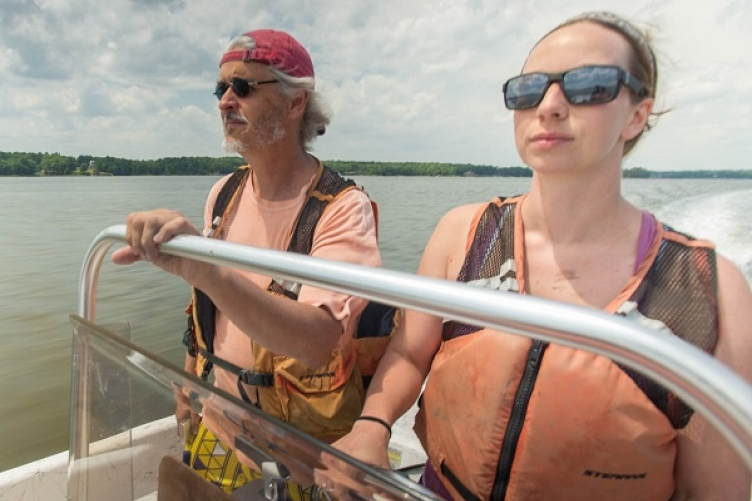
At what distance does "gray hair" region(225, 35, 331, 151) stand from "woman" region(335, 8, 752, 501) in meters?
0.86

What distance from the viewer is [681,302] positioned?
39.4 inches

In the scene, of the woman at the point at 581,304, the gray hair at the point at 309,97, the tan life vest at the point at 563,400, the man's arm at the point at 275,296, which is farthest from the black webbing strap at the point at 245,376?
the gray hair at the point at 309,97

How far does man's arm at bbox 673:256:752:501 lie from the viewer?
96cm

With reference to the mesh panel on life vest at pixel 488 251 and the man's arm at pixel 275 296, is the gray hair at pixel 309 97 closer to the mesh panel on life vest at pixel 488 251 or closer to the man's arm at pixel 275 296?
the man's arm at pixel 275 296

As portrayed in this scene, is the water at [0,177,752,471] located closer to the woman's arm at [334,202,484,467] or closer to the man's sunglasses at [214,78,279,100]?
the woman's arm at [334,202,484,467]

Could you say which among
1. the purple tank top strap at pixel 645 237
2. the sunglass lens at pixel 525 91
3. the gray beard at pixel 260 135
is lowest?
the purple tank top strap at pixel 645 237

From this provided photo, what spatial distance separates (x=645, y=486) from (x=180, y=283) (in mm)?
7540

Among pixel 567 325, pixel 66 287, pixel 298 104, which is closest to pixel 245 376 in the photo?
pixel 298 104

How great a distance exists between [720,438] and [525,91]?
2.46ft

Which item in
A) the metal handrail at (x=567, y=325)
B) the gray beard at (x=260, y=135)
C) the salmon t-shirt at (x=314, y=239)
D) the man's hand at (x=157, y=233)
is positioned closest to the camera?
the metal handrail at (x=567, y=325)

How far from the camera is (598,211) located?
1.16 metres

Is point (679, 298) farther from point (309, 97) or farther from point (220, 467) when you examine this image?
point (309, 97)

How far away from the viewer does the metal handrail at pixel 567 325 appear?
0.53 metres

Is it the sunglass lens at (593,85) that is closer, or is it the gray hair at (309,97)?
the sunglass lens at (593,85)
